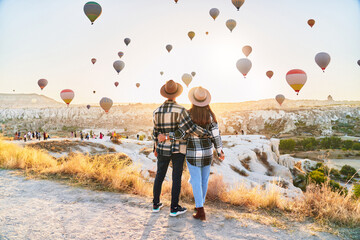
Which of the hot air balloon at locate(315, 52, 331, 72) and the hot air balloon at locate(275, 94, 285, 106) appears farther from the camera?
the hot air balloon at locate(275, 94, 285, 106)

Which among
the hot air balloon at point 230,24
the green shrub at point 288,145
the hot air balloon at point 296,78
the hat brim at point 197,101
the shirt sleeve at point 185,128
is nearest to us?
the shirt sleeve at point 185,128

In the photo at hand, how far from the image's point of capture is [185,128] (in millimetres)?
3115

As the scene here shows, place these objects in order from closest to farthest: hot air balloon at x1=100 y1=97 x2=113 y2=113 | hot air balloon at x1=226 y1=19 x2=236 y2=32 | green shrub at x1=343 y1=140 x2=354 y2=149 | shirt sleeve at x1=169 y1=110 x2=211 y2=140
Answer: shirt sleeve at x1=169 y1=110 x2=211 y2=140 < hot air balloon at x1=226 y1=19 x2=236 y2=32 < hot air balloon at x1=100 y1=97 x2=113 y2=113 < green shrub at x1=343 y1=140 x2=354 y2=149

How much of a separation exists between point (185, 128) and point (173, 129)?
19cm

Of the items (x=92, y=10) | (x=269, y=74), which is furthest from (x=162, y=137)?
(x=269, y=74)

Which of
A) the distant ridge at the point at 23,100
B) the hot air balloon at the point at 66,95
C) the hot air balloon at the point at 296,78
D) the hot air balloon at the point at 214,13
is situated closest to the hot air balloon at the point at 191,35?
the hot air balloon at the point at 214,13

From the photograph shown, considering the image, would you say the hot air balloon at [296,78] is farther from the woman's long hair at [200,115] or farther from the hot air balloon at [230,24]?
the woman's long hair at [200,115]

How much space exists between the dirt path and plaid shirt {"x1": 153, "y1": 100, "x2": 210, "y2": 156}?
0.92 metres

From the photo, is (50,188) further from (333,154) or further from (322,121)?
(322,121)

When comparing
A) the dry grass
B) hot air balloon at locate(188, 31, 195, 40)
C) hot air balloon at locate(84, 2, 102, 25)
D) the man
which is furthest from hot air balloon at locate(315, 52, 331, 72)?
the man

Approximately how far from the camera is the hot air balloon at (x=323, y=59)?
21.3 metres

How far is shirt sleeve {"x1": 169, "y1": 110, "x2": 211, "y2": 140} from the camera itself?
3.11 m

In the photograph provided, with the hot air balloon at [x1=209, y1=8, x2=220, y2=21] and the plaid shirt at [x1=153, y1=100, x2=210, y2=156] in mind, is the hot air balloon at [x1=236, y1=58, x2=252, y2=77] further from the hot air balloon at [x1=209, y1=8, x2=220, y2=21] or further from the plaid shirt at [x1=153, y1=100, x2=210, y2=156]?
the plaid shirt at [x1=153, y1=100, x2=210, y2=156]

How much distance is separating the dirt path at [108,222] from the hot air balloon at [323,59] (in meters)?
22.4
